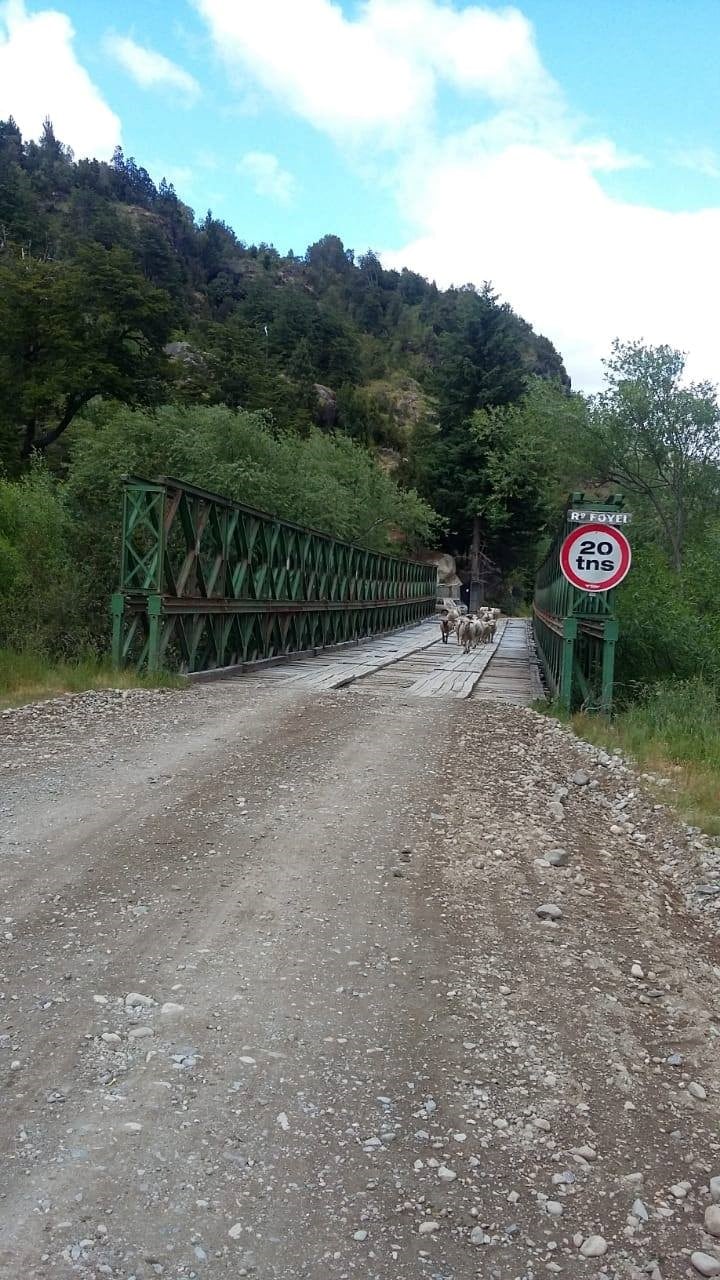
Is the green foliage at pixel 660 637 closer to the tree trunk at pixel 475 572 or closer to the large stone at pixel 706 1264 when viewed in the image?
the large stone at pixel 706 1264

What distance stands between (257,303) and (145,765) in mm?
87819

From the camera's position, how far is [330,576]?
18797 millimetres

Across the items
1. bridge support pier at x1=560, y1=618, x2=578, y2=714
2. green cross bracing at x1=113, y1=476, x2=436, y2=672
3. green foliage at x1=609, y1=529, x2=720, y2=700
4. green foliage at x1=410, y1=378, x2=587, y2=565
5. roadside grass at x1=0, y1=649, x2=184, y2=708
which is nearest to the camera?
bridge support pier at x1=560, y1=618, x2=578, y2=714

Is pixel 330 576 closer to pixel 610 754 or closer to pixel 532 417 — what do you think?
pixel 532 417

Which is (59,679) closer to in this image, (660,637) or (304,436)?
(660,637)

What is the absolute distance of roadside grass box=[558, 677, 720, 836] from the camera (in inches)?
238

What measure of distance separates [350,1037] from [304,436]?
47.1 meters

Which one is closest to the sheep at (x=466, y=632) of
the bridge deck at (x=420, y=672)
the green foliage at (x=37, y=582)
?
the bridge deck at (x=420, y=672)

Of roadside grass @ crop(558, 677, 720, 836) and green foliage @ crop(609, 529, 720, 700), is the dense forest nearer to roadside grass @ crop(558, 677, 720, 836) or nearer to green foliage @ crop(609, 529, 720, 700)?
green foliage @ crop(609, 529, 720, 700)

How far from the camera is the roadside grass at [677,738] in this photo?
604 cm

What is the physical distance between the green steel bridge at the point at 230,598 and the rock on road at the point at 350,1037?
428 centimetres

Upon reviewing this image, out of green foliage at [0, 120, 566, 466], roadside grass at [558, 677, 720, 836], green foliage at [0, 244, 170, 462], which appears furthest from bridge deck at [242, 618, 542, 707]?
green foliage at [0, 244, 170, 462]

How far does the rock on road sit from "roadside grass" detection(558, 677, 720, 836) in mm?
301

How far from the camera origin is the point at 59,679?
34.3 ft
